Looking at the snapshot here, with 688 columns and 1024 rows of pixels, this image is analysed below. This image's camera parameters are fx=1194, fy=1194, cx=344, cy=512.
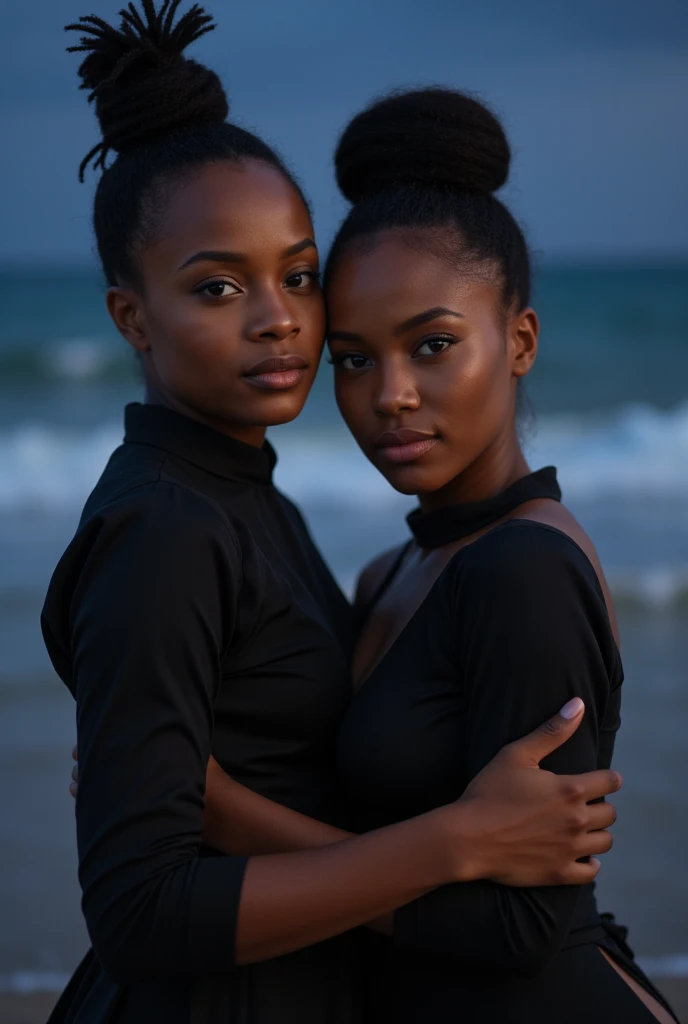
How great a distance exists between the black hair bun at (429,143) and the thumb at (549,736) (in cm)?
118

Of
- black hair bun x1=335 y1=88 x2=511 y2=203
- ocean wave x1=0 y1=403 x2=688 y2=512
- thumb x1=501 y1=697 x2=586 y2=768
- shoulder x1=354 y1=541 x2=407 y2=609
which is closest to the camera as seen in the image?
thumb x1=501 y1=697 x2=586 y2=768

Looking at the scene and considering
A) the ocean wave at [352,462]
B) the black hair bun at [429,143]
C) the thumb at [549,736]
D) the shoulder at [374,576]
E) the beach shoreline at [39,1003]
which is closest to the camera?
the thumb at [549,736]

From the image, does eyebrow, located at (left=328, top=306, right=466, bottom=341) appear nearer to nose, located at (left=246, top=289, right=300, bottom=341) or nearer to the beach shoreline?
nose, located at (left=246, top=289, right=300, bottom=341)

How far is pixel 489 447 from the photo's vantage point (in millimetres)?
2551

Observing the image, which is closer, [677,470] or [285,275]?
[285,275]

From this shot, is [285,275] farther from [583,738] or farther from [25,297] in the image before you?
[25,297]

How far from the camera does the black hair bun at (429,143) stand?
252 cm

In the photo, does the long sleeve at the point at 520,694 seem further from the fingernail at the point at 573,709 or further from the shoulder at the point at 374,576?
the shoulder at the point at 374,576

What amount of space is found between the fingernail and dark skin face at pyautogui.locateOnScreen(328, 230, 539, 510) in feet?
2.20

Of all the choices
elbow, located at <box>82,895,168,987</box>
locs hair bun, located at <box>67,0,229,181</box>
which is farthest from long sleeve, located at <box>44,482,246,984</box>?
locs hair bun, located at <box>67,0,229,181</box>

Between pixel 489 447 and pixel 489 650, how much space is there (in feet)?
2.22

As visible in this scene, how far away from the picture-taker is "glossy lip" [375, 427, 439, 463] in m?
2.44

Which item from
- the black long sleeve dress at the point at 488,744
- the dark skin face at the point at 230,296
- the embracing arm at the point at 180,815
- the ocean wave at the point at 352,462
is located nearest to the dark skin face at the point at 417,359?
the dark skin face at the point at 230,296

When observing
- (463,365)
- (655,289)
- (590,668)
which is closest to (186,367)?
(463,365)
